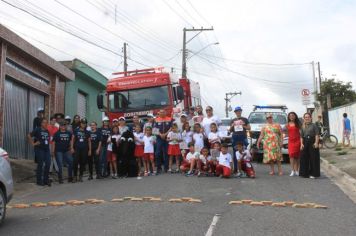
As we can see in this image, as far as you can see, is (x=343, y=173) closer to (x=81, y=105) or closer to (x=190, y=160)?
(x=190, y=160)

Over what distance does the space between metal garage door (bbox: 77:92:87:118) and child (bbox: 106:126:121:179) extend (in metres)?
12.2

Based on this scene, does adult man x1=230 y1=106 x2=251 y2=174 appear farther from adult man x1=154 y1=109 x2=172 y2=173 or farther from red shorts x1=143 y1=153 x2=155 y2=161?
red shorts x1=143 y1=153 x2=155 y2=161

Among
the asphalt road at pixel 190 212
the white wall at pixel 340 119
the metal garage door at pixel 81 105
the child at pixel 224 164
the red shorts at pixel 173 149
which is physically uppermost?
the metal garage door at pixel 81 105

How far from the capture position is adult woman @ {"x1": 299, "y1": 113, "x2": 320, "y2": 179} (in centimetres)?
1217

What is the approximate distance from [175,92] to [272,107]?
5.92m

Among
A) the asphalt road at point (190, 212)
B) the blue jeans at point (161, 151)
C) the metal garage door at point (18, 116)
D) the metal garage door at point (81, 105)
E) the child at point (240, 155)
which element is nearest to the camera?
the asphalt road at point (190, 212)

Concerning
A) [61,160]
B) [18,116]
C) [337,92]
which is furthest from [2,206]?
[337,92]

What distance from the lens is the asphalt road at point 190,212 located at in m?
6.62

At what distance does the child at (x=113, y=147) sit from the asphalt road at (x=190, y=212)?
2.16 m

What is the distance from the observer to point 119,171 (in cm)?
1341

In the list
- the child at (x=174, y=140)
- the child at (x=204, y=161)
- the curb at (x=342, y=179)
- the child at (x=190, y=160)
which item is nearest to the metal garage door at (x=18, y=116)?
the child at (x=174, y=140)

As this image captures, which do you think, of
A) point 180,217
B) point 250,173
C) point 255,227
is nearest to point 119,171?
point 250,173

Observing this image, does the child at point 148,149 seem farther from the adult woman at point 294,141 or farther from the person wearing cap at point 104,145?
the adult woman at point 294,141

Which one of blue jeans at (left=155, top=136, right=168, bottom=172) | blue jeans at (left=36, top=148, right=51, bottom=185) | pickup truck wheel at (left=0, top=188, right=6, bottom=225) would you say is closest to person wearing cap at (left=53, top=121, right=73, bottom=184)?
blue jeans at (left=36, top=148, right=51, bottom=185)
